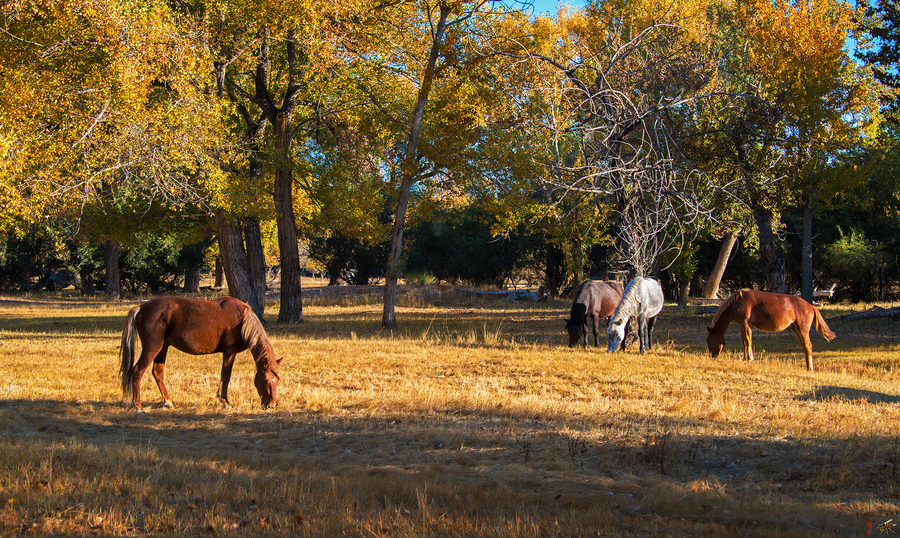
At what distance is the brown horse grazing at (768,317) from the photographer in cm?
1329

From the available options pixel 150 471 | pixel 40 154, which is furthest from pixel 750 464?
pixel 40 154

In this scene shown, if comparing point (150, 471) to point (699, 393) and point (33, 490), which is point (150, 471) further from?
point (699, 393)

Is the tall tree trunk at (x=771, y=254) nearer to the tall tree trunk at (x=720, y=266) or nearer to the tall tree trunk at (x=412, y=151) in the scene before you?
the tall tree trunk at (x=720, y=266)

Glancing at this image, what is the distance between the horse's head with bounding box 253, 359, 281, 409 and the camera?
951cm

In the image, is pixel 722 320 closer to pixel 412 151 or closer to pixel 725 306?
pixel 725 306

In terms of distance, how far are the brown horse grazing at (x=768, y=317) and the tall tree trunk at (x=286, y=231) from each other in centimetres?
1391

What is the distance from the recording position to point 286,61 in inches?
873

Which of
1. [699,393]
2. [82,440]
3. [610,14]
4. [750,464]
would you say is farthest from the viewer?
[610,14]

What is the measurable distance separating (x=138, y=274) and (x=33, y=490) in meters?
42.9

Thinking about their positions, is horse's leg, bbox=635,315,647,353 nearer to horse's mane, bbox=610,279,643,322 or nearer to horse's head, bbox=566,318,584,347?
horse's mane, bbox=610,279,643,322

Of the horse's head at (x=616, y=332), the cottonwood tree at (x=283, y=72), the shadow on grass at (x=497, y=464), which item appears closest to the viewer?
the shadow on grass at (x=497, y=464)

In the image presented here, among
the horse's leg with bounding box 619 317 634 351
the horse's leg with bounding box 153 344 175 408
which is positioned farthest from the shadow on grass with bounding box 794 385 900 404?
the horse's leg with bounding box 153 344 175 408

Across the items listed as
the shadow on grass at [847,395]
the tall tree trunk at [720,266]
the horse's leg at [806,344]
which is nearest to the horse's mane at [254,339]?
the shadow on grass at [847,395]

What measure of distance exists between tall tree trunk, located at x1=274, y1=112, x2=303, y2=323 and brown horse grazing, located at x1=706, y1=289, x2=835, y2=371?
13.9m
